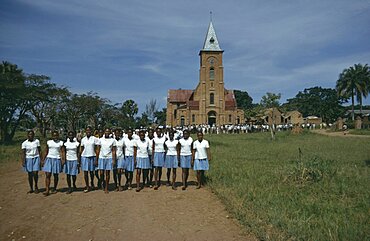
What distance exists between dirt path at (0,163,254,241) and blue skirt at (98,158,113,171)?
68 centimetres

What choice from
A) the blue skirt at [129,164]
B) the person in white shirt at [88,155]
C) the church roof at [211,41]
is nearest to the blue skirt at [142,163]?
the blue skirt at [129,164]

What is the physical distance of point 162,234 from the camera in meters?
5.79

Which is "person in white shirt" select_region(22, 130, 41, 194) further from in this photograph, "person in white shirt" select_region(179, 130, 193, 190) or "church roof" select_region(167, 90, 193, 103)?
"church roof" select_region(167, 90, 193, 103)

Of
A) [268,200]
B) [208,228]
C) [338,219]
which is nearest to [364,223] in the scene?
[338,219]

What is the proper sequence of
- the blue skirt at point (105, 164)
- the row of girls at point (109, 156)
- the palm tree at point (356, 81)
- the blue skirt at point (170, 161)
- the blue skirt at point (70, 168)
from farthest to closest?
the palm tree at point (356, 81) → the blue skirt at point (170, 161) → the blue skirt at point (105, 164) → the blue skirt at point (70, 168) → the row of girls at point (109, 156)

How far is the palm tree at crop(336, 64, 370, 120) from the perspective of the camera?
54250mm

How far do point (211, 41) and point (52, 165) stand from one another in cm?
5191

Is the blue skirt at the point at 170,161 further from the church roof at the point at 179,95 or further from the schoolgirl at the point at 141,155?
the church roof at the point at 179,95

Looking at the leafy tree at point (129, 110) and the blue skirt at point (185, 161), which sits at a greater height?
the leafy tree at point (129, 110)

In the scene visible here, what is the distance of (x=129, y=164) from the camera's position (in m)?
9.70

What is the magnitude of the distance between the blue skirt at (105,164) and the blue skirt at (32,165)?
5.30ft

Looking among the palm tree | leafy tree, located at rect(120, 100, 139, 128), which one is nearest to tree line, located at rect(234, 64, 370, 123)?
the palm tree

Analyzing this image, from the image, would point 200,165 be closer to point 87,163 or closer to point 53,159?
point 87,163

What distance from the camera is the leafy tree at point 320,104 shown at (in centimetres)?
6775
